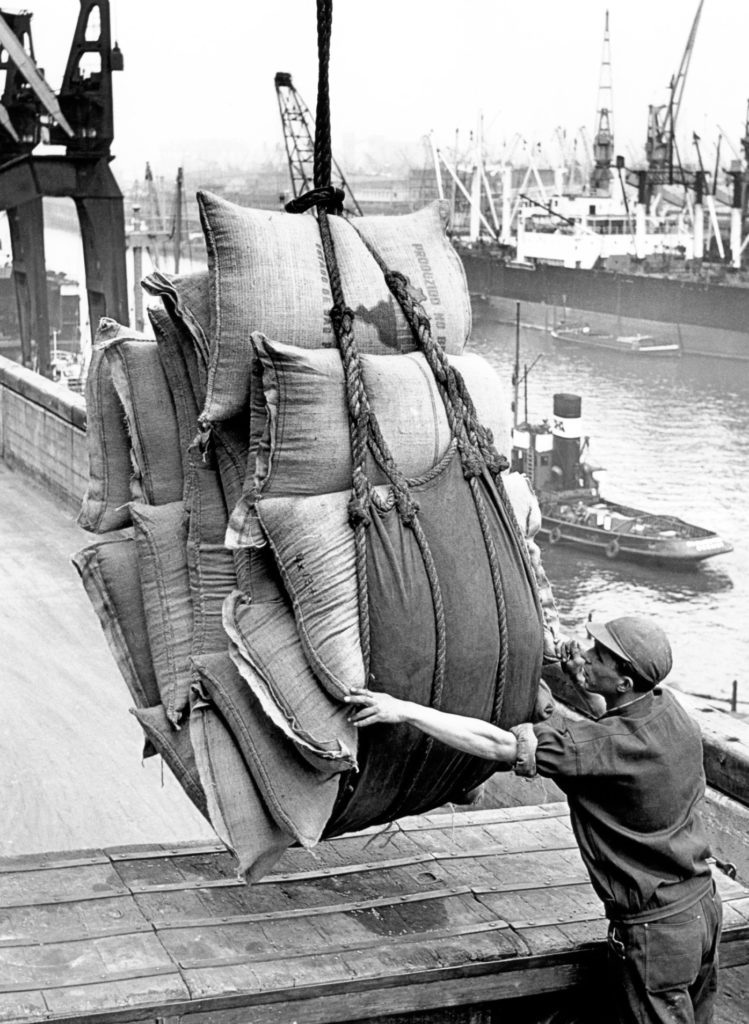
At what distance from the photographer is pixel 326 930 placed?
3.76 metres

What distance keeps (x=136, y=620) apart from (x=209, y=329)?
3.22 feet

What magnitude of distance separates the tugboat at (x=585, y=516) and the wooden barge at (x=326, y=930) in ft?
75.5

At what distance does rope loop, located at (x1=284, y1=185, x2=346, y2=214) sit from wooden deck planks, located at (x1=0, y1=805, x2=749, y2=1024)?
1.98 meters

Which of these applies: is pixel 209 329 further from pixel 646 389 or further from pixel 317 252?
pixel 646 389

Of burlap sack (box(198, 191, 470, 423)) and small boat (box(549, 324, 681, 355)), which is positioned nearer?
burlap sack (box(198, 191, 470, 423))

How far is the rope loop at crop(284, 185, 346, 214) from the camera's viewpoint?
3.80 m

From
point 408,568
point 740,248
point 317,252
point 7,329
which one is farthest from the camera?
point 7,329

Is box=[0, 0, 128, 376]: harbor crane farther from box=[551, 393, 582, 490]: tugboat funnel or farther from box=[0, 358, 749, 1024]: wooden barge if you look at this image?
box=[0, 358, 749, 1024]: wooden barge

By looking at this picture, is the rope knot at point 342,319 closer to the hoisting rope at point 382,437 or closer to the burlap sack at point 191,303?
the hoisting rope at point 382,437

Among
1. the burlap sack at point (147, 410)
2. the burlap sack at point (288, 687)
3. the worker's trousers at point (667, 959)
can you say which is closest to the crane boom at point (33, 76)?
the burlap sack at point (147, 410)

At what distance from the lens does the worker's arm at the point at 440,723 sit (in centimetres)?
330

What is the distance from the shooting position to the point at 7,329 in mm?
42406

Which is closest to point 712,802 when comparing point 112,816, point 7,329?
point 112,816

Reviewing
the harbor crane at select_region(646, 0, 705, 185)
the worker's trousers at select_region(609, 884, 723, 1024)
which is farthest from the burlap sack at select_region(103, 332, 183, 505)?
the harbor crane at select_region(646, 0, 705, 185)
